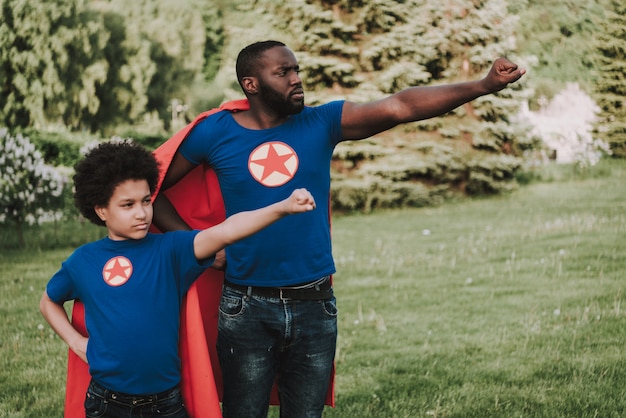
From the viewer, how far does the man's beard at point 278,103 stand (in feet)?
8.71

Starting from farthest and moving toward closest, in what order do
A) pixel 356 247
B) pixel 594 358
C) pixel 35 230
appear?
pixel 35 230 → pixel 356 247 → pixel 594 358

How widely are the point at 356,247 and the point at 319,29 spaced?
247 inches

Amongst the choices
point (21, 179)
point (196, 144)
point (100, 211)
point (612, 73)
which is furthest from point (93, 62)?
point (100, 211)

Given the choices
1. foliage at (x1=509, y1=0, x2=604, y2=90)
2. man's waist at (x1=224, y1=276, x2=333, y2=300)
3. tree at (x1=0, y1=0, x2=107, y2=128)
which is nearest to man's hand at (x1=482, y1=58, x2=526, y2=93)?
man's waist at (x1=224, y1=276, x2=333, y2=300)

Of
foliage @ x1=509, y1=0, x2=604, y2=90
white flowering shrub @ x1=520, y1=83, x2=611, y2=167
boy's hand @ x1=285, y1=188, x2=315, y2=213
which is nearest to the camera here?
boy's hand @ x1=285, y1=188, x2=315, y2=213

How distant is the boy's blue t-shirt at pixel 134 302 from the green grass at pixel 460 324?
6.20 ft

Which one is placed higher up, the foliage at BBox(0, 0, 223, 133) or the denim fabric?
the foliage at BBox(0, 0, 223, 133)

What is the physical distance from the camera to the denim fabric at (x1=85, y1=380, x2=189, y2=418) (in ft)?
8.05

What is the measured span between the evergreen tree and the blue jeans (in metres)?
23.3

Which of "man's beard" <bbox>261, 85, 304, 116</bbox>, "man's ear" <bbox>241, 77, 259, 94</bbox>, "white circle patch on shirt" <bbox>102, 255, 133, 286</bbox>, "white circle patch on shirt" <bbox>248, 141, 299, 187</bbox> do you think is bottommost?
"white circle patch on shirt" <bbox>102, 255, 133, 286</bbox>

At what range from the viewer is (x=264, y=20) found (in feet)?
50.5

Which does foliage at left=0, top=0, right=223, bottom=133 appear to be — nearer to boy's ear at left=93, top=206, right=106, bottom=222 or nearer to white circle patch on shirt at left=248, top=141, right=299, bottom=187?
boy's ear at left=93, top=206, right=106, bottom=222

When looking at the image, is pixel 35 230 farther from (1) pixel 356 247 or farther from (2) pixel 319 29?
(2) pixel 319 29

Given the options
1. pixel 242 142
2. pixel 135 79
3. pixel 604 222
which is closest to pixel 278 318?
pixel 242 142
